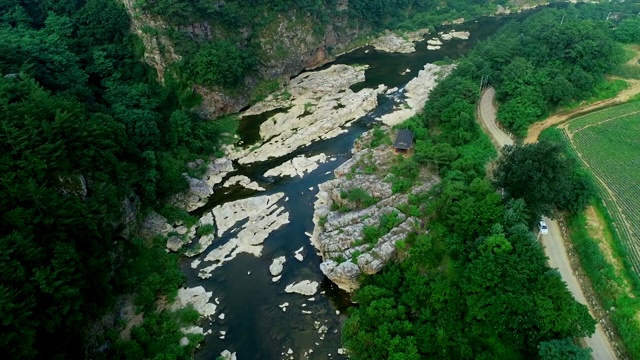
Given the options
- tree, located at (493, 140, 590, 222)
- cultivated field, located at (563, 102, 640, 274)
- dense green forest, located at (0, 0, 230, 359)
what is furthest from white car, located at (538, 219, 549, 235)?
dense green forest, located at (0, 0, 230, 359)

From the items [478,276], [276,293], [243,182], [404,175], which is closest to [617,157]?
[404,175]

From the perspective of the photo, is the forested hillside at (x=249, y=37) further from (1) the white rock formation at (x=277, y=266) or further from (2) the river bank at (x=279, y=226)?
(1) the white rock formation at (x=277, y=266)

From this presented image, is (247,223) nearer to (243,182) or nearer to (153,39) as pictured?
(243,182)

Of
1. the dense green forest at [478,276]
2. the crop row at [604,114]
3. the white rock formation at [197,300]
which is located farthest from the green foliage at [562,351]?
the crop row at [604,114]

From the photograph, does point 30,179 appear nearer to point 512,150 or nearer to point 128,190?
point 128,190

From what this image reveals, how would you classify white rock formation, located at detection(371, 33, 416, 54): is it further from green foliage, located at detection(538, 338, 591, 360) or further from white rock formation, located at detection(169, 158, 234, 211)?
green foliage, located at detection(538, 338, 591, 360)

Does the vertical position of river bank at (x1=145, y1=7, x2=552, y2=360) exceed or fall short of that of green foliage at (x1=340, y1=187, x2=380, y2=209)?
it falls short

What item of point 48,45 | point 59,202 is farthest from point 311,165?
point 48,45
